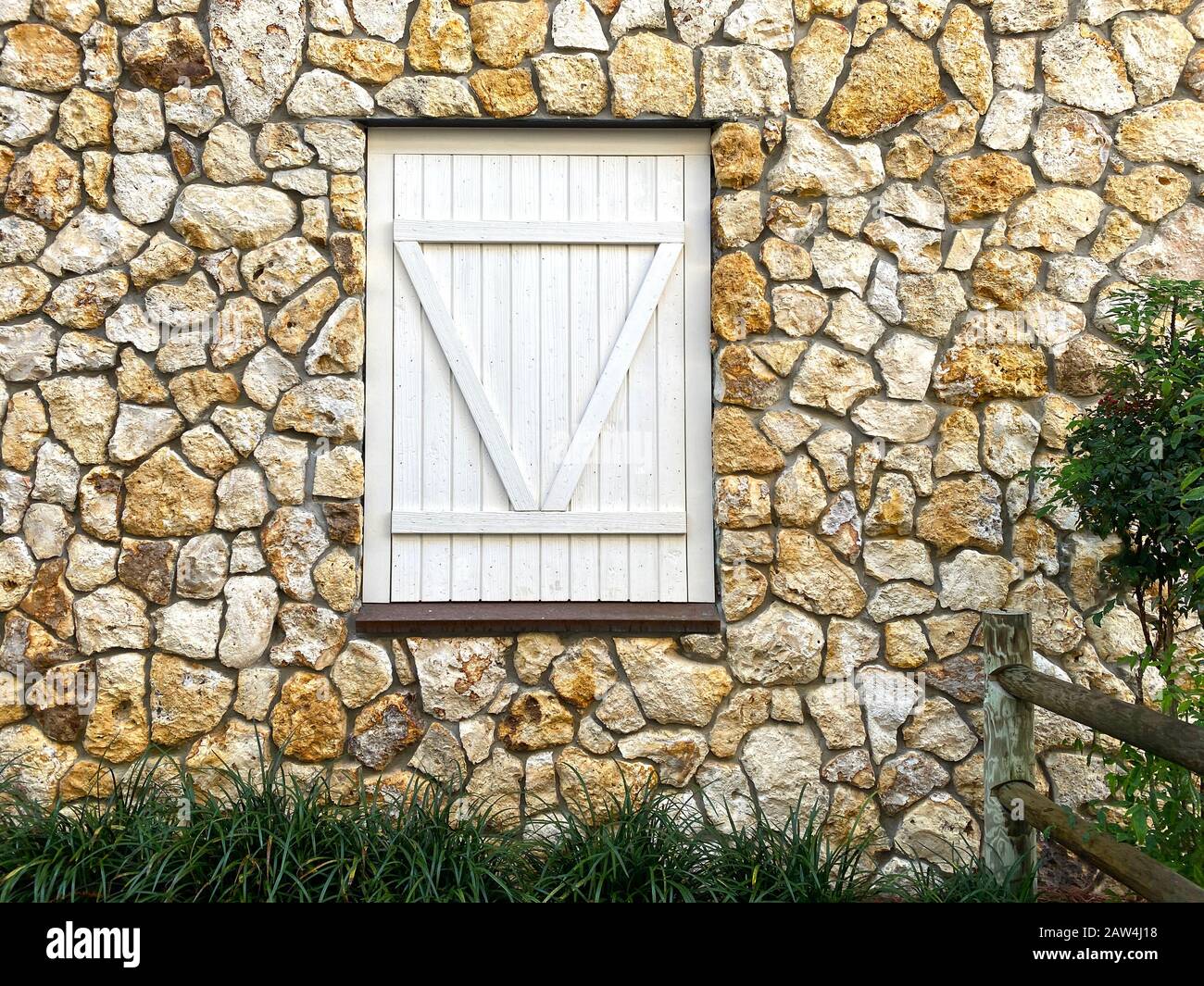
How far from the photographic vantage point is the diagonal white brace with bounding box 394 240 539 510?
364 cm

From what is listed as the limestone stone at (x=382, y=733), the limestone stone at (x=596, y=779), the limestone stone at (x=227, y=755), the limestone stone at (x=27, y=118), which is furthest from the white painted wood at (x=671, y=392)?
the limestone stone at (x=27, y=118)

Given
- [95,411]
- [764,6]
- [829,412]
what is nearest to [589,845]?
[829,412]

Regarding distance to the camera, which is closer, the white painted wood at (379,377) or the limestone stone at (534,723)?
the limestone stone at (534,723)

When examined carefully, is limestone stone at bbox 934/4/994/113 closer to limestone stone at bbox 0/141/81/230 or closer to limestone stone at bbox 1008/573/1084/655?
limestone stone at bbox 1008/573/1084/655

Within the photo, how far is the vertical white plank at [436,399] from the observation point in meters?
3.66

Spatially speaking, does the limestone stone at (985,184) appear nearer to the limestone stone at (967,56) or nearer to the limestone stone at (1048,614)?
the limestone stone at (967,56)

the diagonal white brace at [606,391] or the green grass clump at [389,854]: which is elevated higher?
the diagonal white brace at [606,391]

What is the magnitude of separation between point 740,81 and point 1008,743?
2729 millimetres

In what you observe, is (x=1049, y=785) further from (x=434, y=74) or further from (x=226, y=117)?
(x=226, y=117)

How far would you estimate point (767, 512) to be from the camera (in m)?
3.54

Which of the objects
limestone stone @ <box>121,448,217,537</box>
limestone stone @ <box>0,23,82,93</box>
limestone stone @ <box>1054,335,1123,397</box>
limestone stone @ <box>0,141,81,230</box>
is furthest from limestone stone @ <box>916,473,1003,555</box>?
limestone stone @ <box>0,23,82,93</box>

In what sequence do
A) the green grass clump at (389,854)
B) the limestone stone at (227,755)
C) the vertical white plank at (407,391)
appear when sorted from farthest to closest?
the vertical white plank at (407,391), the limestone stone at (227,755), the green grass clump at (389,854)

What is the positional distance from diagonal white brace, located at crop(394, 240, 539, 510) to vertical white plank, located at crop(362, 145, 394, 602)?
13 centimetres

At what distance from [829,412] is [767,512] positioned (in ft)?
1.55
